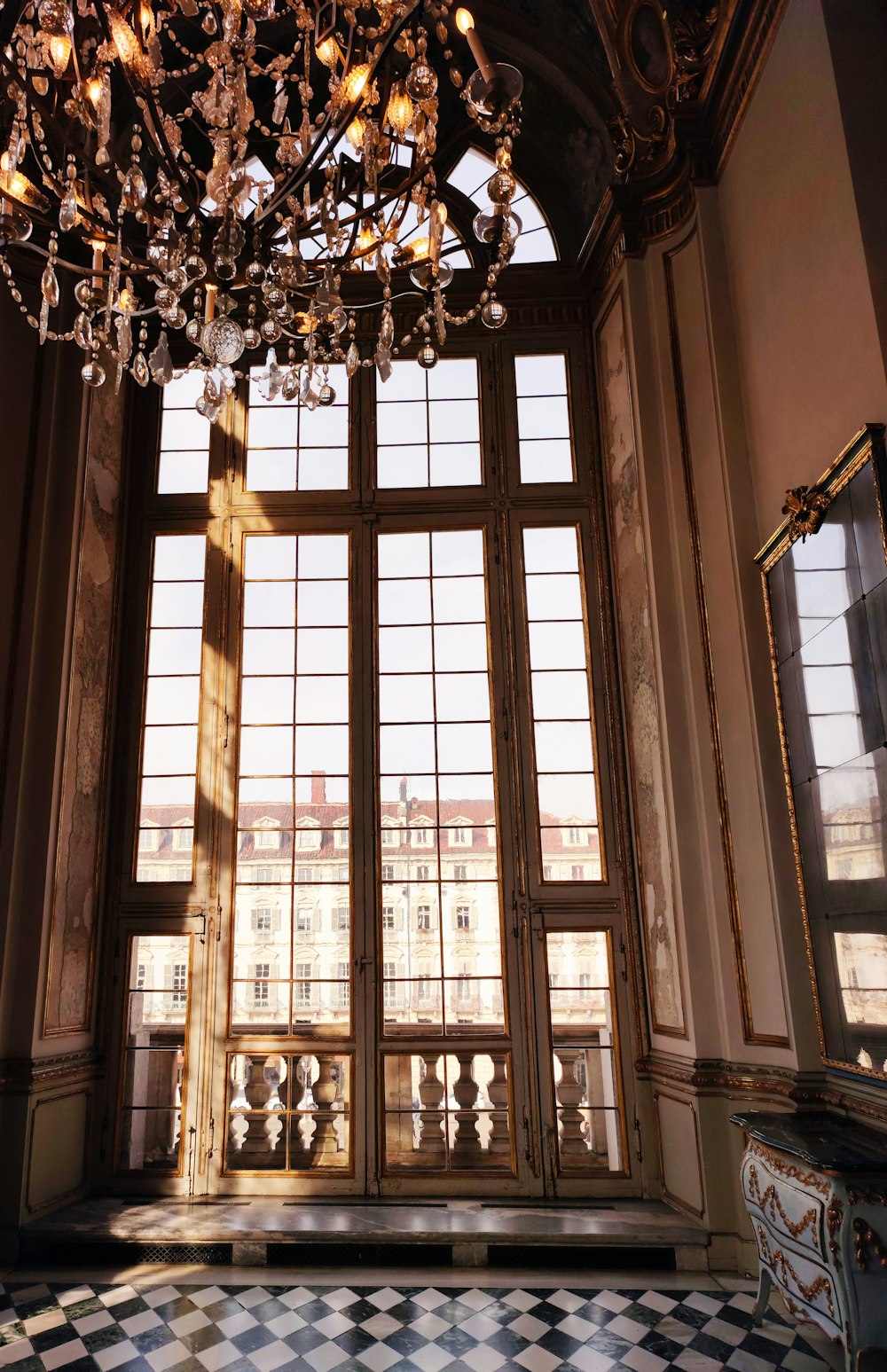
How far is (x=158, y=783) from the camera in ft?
17.8

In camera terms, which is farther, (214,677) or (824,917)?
(214,677)

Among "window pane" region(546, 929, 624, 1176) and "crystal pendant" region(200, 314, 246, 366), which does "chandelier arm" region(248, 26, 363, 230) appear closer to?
"crystal pendant" region(200, 314, 246, 366)

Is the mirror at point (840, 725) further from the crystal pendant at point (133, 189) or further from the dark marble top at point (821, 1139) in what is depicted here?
the crystal pendant at point (133, 189)

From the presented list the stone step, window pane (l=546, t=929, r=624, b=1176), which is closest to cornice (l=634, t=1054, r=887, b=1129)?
window pane (l=546, t=929, r=624, b=1176)

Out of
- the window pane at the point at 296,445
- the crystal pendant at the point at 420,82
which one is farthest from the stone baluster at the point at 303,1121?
the crystal pendant at the point at 420,82

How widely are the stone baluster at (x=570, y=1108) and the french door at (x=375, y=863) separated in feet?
0.05

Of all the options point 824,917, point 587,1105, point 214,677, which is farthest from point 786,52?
point 587,1105

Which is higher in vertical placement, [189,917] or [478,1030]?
[189,917]

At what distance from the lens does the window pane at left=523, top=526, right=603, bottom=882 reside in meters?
5.29

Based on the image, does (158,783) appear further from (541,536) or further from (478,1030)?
(541,536)

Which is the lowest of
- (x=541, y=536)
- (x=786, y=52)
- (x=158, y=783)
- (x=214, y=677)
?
(x=158, y=783)

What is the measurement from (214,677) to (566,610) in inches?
83.2

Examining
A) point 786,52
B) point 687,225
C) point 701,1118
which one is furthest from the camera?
point 687,225

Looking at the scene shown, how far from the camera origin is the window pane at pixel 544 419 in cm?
586
